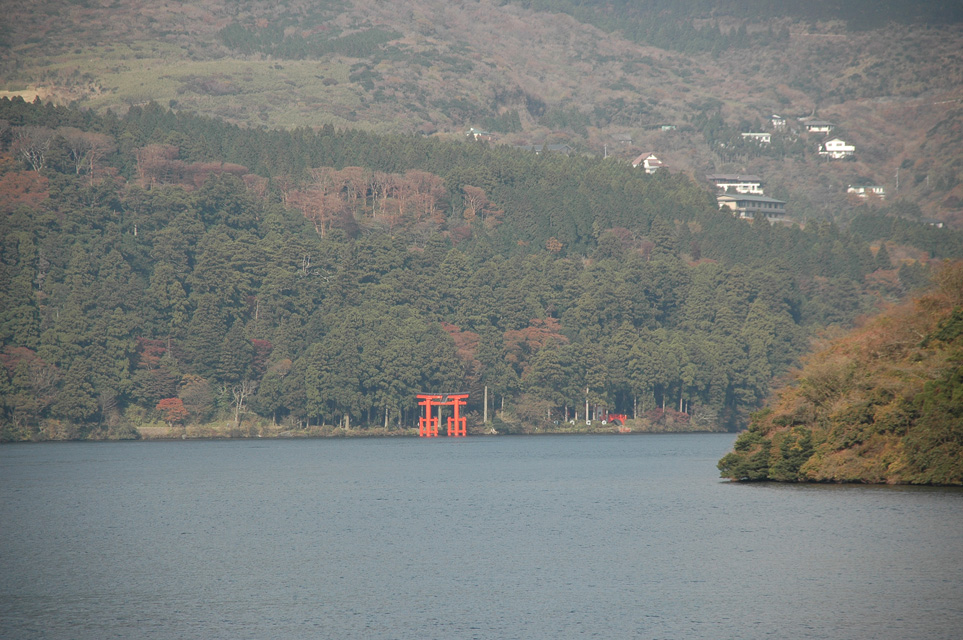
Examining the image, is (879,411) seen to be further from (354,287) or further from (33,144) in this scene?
(33,144)

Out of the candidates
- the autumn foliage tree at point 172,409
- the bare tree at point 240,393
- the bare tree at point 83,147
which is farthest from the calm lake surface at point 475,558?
the bare tree at point 83,147

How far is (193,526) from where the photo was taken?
45.7 metres

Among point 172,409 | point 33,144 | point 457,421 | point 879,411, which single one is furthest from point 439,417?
point 879,411

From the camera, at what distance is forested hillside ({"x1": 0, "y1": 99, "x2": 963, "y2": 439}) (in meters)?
108

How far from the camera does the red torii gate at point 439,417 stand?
112 m

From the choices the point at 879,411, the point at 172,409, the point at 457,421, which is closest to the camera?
the point at 879,411

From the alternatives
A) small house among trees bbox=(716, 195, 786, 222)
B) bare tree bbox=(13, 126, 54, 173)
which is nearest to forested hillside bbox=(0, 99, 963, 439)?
bare tree bbox=(13, 126, 54, 173)

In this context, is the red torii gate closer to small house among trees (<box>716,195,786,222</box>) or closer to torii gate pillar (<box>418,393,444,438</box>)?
torii gate pillar (<box>418,393,444,438</box>)

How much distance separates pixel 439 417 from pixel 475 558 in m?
76.1

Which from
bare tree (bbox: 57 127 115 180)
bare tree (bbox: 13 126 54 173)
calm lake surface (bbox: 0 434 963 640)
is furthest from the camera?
bare tree (bbox: 57 127 115 180)

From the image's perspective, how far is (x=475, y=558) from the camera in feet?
122

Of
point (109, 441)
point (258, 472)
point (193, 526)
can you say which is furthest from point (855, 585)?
point (109, 441)

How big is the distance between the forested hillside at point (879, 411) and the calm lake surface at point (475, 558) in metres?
1.33

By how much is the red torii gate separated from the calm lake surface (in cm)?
4553
